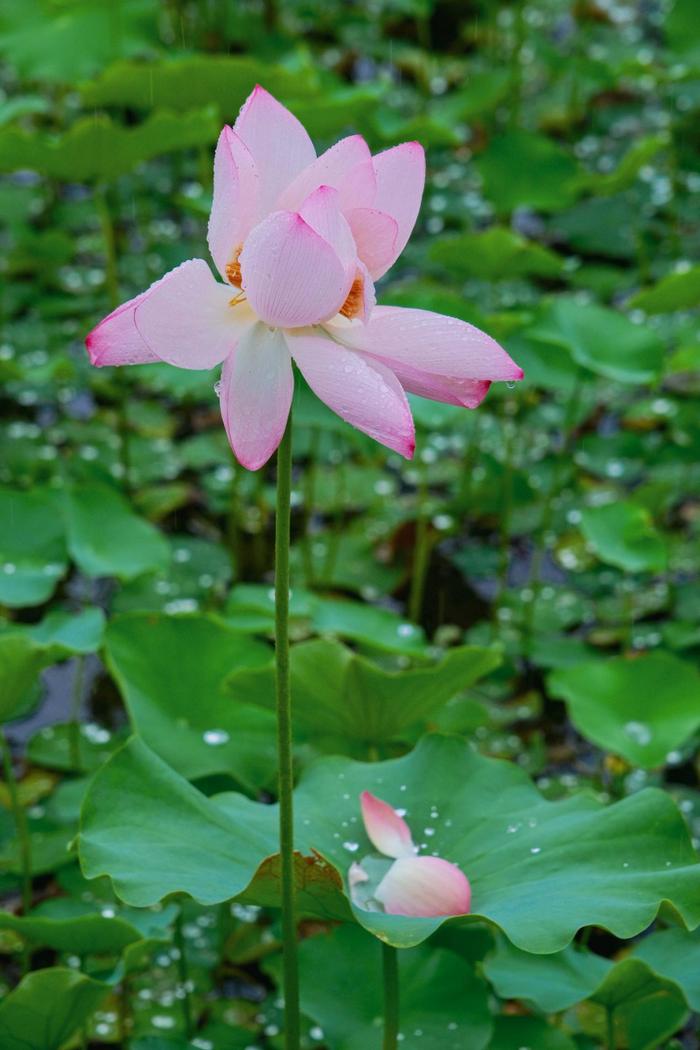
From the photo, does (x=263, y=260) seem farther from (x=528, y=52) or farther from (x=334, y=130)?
(x=528, y=52)

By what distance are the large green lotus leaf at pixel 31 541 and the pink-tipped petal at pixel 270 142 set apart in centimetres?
84

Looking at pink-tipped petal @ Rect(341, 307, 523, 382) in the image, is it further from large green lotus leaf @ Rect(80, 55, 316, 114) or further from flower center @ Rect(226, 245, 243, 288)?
large green lotus leaf @ Rect(80, 55, 316, 114)

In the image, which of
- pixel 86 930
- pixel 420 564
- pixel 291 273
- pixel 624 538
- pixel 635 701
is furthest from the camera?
pixel 420 564

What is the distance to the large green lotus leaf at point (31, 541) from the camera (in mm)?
1517

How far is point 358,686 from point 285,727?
1.17 feet

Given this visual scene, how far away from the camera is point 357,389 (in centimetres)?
71

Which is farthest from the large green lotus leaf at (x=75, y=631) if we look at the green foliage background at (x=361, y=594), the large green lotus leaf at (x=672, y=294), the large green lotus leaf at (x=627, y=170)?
the large green lotus leaf at (x=627, y=170)

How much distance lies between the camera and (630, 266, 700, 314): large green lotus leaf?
1698mm

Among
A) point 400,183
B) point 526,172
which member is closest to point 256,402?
point 400,183

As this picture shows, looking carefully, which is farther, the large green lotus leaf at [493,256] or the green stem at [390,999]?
the large green lotus leaf at [493,256]

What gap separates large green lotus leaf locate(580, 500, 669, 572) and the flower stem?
88cm

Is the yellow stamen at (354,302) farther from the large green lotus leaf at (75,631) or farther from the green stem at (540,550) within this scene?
the green stem at (540,550)

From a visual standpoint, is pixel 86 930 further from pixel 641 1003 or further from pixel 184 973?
pixel 641 1003

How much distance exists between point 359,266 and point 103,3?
202 centimetres
